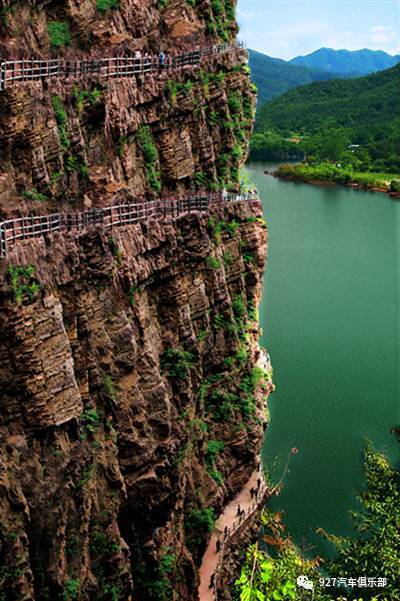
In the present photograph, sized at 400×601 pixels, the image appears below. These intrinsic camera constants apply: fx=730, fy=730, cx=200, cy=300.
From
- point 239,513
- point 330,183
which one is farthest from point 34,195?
point 330,183

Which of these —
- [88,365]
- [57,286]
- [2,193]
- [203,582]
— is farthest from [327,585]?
[2,193]

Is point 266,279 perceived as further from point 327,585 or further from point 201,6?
point 327,585

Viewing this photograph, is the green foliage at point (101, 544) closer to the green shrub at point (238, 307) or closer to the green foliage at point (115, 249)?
the green foliage at point (115, 249)

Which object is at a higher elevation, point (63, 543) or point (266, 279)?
point (63, 543)

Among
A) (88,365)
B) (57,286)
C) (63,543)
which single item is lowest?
(63,543)

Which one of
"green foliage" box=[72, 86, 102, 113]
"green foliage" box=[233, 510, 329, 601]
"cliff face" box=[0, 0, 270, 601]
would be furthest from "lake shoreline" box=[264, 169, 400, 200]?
"green foliage" box=[72, 86, 102, 113]

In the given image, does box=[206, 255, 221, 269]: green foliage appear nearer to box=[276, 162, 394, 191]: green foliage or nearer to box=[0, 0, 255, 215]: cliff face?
box=[0, 0, 255, 215]: cliff face
